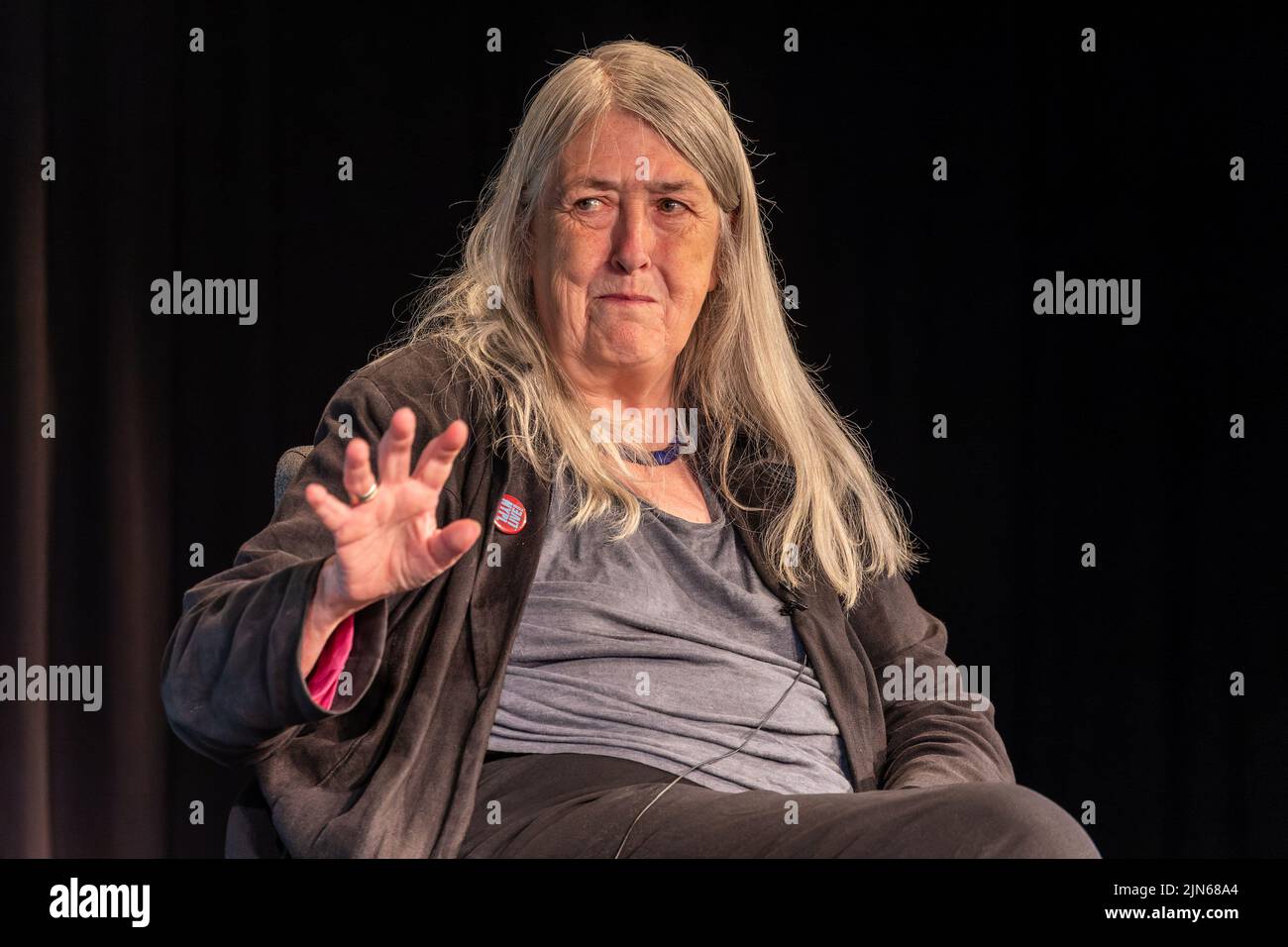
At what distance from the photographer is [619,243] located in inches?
67.3

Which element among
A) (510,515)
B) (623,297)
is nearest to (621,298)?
(623,297)

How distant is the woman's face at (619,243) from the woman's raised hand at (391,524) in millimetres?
592

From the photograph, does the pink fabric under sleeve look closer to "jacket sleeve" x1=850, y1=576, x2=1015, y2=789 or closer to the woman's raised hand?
the woman's raised hand

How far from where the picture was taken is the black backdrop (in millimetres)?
2402

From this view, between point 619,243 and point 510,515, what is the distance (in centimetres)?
39

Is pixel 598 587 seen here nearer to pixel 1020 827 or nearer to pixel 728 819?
pixel 728 819

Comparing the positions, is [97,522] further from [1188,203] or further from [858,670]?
[1188,203]

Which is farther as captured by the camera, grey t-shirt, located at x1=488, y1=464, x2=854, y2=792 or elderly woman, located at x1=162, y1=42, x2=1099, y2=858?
grey t-shirt, located at x1=488, y1=464, x2=854, y2=792

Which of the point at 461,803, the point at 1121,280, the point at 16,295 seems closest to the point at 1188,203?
the point at 1121,280

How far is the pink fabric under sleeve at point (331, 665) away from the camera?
1251mm

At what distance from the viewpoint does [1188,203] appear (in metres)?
2.64

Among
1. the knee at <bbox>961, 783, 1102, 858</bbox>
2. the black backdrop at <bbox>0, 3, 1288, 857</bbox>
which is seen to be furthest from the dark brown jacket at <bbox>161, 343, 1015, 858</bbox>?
the black backdrop at <bbox>0, 3, 1288, 857</bbox>

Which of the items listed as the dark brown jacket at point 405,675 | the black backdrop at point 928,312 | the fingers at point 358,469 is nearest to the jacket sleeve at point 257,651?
the dark brown jacket at point 405,675

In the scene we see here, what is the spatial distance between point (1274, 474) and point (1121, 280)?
49 cm
